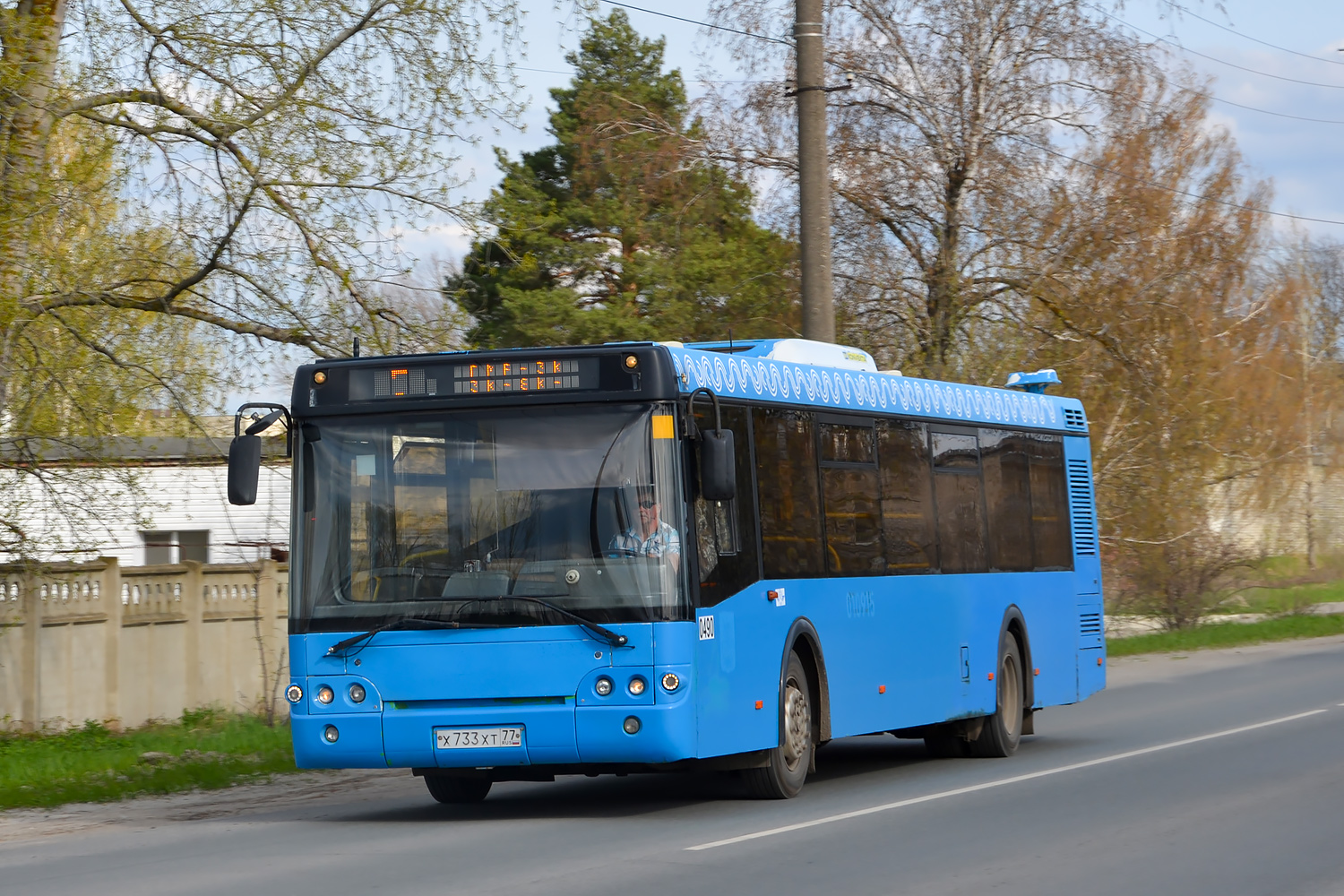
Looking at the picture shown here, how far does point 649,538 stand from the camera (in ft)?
33.8

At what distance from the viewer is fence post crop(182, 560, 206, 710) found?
2031 cm

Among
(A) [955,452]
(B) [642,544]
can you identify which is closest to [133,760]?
(B) [642,544]

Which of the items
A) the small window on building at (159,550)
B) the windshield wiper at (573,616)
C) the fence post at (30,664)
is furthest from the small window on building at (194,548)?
the windshield wiper at (573,616)

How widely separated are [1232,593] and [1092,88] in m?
14.2

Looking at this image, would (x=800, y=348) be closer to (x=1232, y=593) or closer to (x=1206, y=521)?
(x=1206, y=521)

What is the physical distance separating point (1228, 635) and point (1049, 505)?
1878cm

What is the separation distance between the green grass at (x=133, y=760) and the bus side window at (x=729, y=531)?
5256mm

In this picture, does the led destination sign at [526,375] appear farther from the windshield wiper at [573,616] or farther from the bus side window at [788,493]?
the bus side window at [788,493]

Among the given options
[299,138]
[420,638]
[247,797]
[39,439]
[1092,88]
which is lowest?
[247,797]

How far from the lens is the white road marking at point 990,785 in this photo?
9617 mm

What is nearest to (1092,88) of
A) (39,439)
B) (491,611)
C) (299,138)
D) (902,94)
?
(902,94)

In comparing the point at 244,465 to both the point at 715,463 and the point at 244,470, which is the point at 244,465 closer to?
the point at 244,470

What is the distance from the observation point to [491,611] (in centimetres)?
1035

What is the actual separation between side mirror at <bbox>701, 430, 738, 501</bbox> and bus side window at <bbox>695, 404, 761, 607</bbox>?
0.75ft
